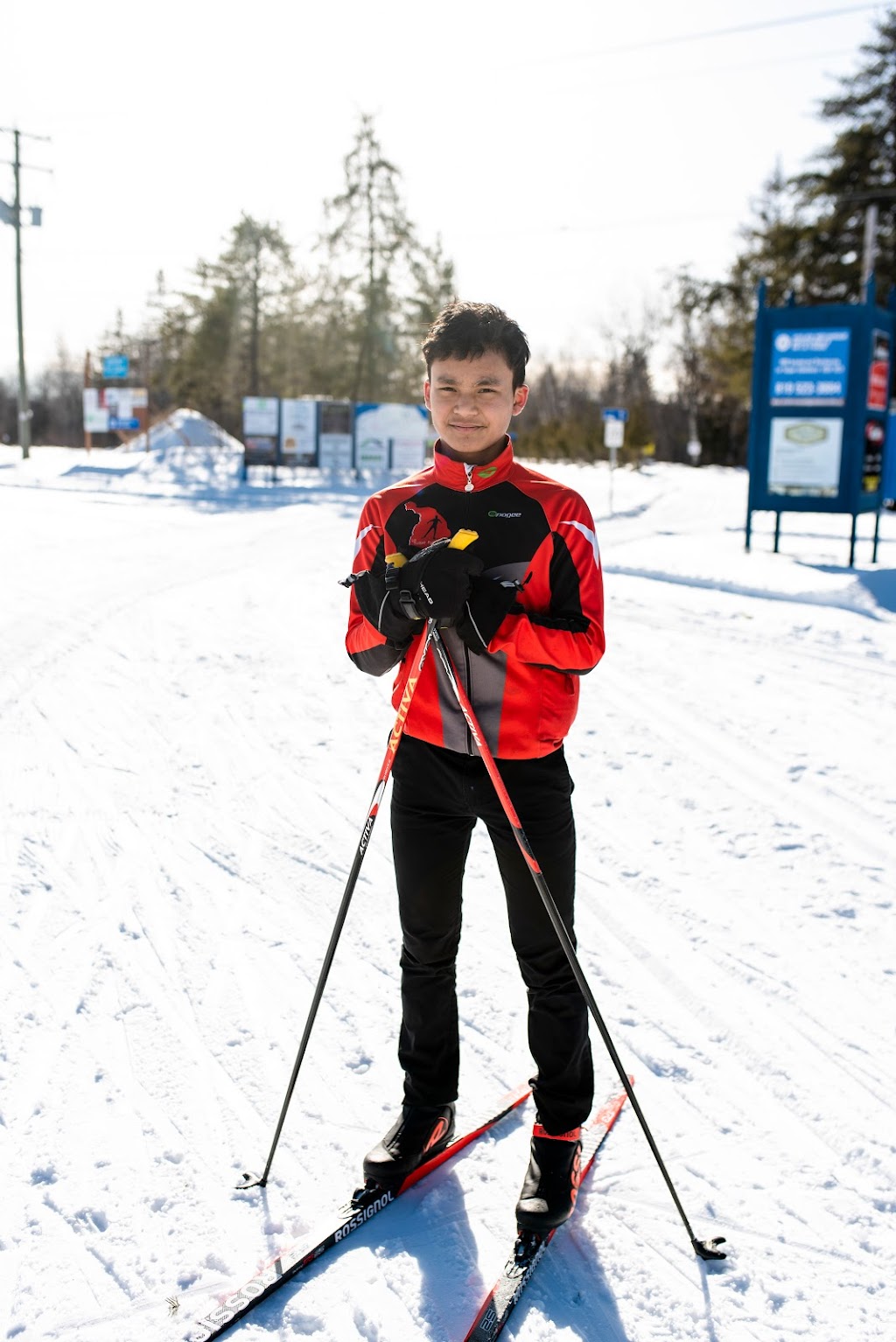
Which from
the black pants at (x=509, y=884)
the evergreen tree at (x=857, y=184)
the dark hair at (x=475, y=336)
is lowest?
the black pants at (x=509, y=884)

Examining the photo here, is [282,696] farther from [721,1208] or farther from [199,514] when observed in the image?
[199,514]

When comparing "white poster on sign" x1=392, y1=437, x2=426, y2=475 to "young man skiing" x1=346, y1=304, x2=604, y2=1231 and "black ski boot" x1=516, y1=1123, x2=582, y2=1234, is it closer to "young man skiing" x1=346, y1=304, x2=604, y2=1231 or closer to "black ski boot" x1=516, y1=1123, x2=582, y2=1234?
"young man skiing" x1=346, y1=304, x2=604, y2=1231

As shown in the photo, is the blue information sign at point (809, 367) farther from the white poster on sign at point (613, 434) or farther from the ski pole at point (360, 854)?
the ski pole at point (360, 854)

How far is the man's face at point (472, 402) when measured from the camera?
7.02ft

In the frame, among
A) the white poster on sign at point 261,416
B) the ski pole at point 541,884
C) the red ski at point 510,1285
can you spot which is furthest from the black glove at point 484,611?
the white poster on sign at point 261,416

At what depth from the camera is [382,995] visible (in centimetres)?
323

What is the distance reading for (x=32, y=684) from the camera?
6.32 m

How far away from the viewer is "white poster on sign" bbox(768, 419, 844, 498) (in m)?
11.3

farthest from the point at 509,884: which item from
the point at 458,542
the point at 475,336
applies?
the point at 475,336

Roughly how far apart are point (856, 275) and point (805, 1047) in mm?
28215

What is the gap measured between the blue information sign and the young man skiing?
10.2 metres

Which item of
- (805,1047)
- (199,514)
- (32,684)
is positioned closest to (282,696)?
(32,684)

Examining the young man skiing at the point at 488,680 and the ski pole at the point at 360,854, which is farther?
the ski pole at the point at 360,854

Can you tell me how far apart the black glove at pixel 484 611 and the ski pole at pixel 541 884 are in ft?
0.35
